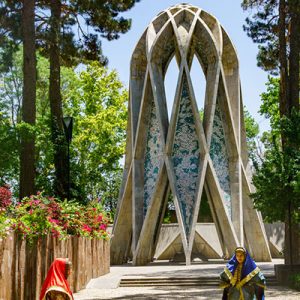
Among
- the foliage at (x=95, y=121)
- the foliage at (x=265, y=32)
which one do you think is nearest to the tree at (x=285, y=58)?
the foliage at (x=265, y=32)

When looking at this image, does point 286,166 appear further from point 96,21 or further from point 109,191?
point 109,191

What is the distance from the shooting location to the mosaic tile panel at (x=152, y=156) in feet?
80.3

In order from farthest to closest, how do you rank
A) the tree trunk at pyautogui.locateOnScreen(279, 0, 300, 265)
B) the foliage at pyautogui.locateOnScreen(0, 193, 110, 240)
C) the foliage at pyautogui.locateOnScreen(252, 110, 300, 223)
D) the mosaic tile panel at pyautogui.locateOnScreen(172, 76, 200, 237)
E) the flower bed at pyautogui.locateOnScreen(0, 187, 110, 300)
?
1. the mosaic tile panel at pyautogui.locateOnScreen(172, 76, 200, 237)
2. the tree trunk at pyautogui.locateOnScreen(279, 0, 300, 265)
3. the foliage at pyautogui.locateOnScreen(252, 110, 300, 223)
4. the foliage at pyautogui.locateOnScreen(0, 193, 110, 240)
5. the flower bed at pyautogui.locateOnScreen(0, 187, 110, 300)

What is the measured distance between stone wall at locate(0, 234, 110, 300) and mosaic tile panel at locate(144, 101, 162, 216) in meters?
8.83

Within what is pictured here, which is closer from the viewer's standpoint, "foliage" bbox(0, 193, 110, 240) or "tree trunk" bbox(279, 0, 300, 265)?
"foliage" bbox(0, 193, 110, 240)

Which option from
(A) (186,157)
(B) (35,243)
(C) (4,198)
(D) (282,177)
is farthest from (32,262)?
(A) (186,157)

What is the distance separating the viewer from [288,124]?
1494 centimetres

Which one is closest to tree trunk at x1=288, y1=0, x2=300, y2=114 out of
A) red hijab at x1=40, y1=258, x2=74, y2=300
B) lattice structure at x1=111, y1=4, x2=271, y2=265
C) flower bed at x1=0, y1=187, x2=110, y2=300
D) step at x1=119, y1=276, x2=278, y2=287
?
step at x1=119, y1=276, x2=278, y2=287

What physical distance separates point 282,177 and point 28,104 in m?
7.30

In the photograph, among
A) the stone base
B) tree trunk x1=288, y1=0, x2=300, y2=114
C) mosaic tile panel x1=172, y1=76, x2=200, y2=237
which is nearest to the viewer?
the stone base

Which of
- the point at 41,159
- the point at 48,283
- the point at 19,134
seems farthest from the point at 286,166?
the point at 41,159

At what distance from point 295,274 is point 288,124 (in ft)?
12.3

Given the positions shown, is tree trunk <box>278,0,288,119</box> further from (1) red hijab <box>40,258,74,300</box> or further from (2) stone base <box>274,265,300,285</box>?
(1) red hijab <box>40,258,74,300</box>

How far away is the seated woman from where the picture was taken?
23.4ft
